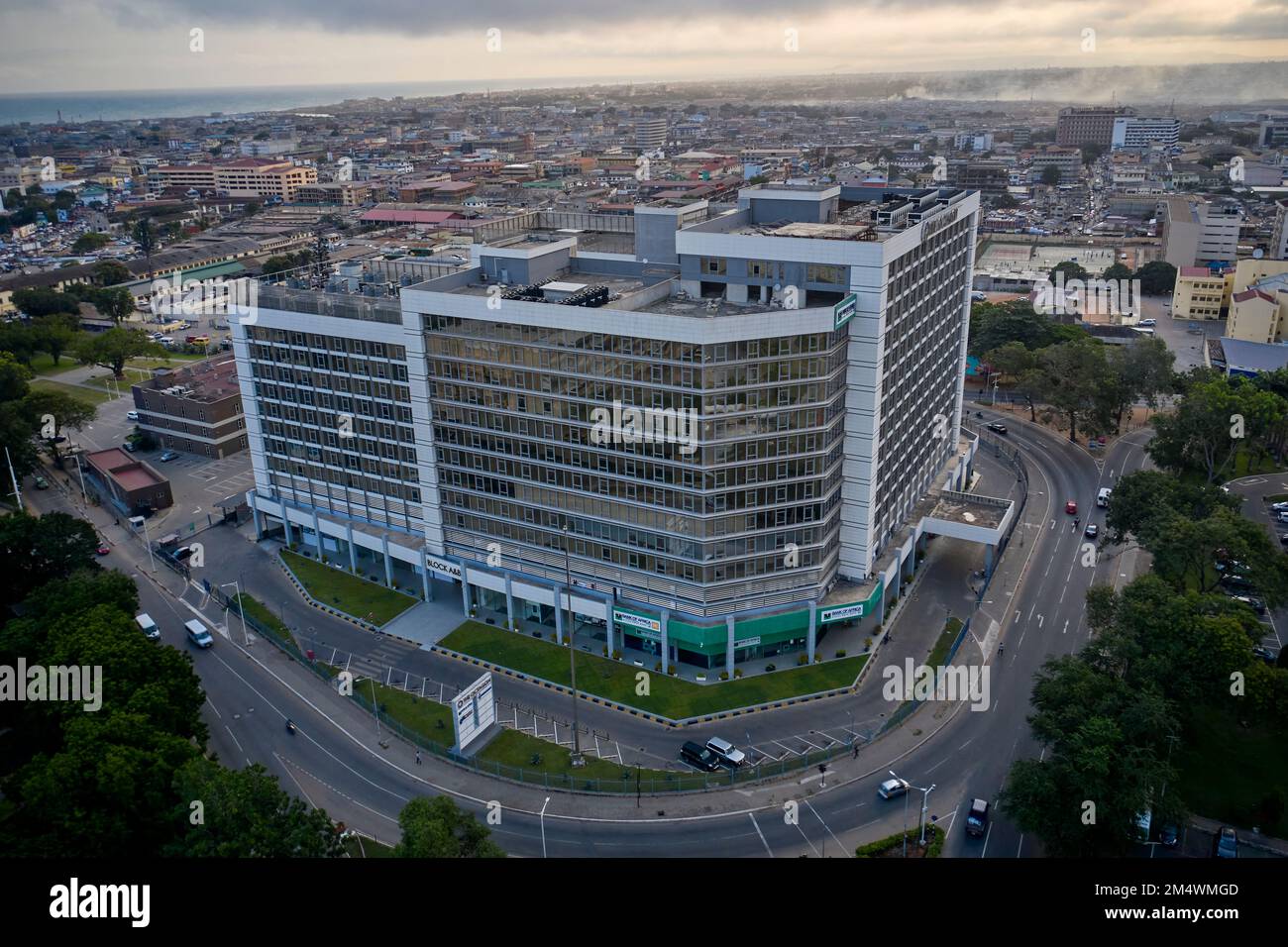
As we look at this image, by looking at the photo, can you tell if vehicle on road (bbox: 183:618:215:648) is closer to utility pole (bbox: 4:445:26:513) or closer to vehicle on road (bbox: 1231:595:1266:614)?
utility pole (bbox: 4:445:26:513)

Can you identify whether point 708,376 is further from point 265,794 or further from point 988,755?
point 265,794

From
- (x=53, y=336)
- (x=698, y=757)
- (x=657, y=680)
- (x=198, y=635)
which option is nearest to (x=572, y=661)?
(x=657, y=680)

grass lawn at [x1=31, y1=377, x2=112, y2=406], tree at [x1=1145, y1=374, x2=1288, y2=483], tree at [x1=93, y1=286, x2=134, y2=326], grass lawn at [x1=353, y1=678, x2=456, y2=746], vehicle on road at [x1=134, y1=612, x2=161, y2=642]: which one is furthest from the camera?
tree at [x1=93, y1=286, x2=134, y2=326]

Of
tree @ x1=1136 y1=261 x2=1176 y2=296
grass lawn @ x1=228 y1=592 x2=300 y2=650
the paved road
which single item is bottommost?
the paved road

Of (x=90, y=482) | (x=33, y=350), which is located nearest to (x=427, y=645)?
(x=90, y=482)

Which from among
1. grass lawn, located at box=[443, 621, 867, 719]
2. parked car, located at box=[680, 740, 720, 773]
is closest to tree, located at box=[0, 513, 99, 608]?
grass lawn, located at box=[443, 621, 867, 719]

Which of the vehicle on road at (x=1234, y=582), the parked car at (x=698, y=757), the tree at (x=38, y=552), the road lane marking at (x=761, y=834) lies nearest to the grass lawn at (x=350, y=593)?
the tree at (x=38, y=552)

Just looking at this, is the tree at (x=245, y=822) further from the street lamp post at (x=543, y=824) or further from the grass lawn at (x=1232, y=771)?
the grass lawn at (x=1232, y=771)
